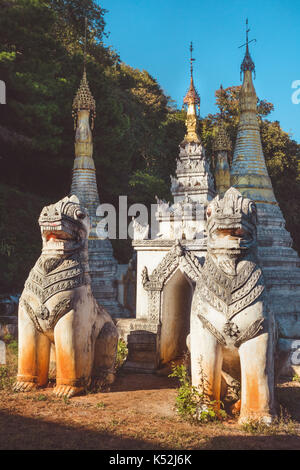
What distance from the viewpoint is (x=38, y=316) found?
20.1ft

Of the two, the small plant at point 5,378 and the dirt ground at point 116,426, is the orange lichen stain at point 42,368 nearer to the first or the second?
the dirt ground at point 116,426

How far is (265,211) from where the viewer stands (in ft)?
50.6

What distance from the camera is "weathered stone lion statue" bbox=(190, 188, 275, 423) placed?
16.7ft

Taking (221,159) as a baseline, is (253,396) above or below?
below

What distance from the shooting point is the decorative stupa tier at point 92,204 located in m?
15.0

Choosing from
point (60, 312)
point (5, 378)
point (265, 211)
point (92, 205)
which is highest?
point (92, 205)

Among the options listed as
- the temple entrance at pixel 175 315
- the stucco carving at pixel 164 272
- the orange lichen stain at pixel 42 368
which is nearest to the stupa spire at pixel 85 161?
the temple entrance at pixel 175 315

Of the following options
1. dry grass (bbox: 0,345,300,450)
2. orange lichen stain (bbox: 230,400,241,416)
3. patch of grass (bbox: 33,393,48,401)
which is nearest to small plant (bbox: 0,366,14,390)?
dry grass (bbox: 0,345,300,450)

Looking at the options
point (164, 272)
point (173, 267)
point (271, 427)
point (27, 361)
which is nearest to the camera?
point (271, 427)

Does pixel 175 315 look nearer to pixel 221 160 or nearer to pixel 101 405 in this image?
Result: pixel 101 405

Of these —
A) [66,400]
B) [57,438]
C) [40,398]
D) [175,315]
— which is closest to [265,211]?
[175,315]

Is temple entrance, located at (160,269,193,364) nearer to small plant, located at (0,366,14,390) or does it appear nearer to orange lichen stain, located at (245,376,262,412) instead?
small plant, located at (0,366,14,390)

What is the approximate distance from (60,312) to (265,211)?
36.1 feet

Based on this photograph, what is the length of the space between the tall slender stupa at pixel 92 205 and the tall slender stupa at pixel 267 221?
517 cm
